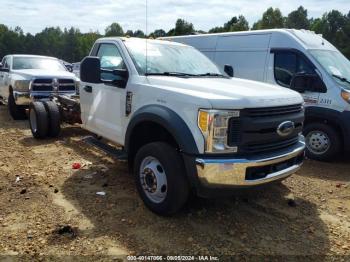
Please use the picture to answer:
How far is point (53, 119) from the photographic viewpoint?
312 inches

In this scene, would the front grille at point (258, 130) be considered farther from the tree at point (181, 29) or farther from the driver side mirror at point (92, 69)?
the tree at point (181, 29)

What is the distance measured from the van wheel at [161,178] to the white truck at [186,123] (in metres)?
0.01

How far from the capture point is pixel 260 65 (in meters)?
8.22

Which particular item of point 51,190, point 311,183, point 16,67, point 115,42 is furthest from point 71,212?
point 16,67

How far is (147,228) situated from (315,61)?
475cm

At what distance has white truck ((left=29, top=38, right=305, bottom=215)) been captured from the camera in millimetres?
3791

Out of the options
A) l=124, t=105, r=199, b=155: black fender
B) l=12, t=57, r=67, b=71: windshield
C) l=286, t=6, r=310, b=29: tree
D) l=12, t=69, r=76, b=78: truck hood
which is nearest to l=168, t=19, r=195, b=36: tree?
l=12, t=57, r=67, b=71: windshield

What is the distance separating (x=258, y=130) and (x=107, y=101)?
2.37 metres

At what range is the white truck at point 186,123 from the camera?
379 cm

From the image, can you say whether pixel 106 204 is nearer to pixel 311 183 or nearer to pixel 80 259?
pixel 80 259

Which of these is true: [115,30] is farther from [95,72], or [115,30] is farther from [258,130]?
[258,130]

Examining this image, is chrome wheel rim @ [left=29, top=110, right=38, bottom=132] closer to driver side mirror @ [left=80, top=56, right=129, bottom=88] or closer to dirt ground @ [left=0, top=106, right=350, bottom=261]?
dirt ground @ [left=0, top=106, right=350, bottom=261]

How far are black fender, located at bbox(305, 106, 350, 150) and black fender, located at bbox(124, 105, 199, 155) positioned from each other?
12.6 ft

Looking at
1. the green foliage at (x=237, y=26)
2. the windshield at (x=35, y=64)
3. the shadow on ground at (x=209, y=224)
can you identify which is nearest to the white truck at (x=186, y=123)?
the shadow on ground at (x=209, y=224)
